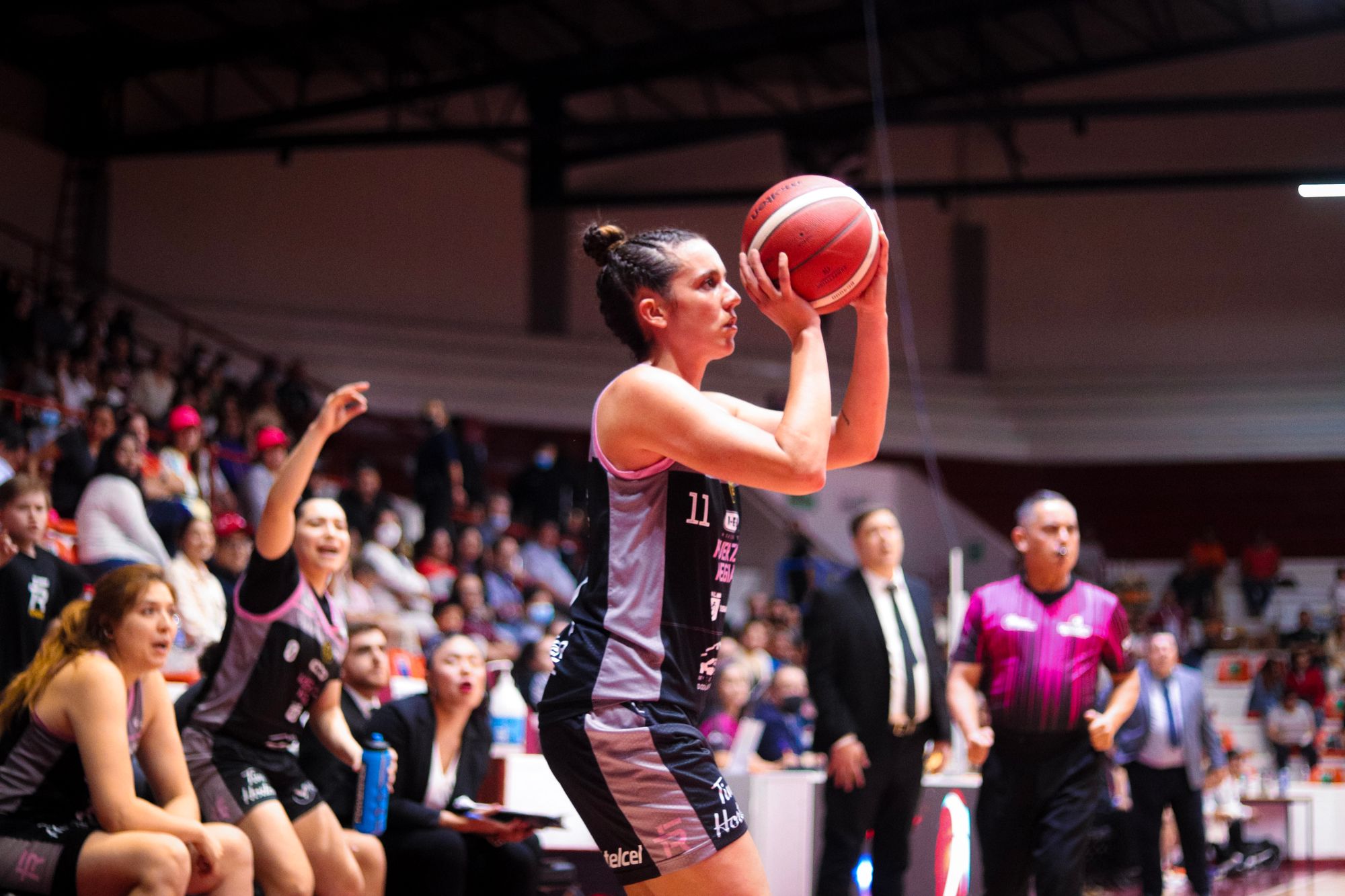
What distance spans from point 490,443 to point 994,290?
8775 millimetres

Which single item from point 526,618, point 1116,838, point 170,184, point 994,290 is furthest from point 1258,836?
point 170,184

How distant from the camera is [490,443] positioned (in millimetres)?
19469

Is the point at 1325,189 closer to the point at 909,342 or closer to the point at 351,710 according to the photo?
the point at 351,710

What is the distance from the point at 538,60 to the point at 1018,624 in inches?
543

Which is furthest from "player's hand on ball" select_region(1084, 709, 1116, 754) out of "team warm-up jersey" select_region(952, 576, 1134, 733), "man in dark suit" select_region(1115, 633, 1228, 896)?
"man in dark suit" select_region(1115, 633, 1228, 896)

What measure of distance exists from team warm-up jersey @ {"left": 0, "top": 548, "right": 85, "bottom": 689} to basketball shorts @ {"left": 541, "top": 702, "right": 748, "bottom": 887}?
3.80 meters

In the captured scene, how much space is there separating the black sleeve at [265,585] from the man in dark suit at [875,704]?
2395 millimetres

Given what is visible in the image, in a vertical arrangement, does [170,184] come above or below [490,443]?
above

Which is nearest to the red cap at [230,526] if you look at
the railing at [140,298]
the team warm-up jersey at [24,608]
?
the team warm-up jersey at [24,608]

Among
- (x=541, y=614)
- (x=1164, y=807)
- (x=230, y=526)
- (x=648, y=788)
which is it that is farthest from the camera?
(x=541, y=614)

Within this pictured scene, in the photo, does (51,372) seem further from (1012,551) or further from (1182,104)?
(1012,551)

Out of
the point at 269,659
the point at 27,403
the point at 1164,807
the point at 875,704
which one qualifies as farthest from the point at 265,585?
the point at 27,403

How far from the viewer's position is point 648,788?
2.52 m

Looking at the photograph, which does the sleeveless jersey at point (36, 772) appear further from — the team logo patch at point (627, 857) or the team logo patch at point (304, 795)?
the team logo patch at point (627, 857)
